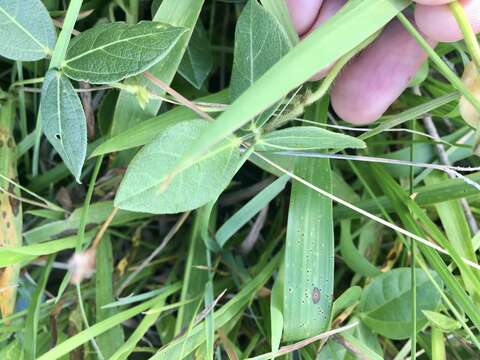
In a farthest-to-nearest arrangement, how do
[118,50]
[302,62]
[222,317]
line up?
[222,317] < [118,50] < [302,62]

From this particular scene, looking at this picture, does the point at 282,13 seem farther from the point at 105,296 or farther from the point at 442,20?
the point at 105,296

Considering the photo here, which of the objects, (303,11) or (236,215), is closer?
(303,11)

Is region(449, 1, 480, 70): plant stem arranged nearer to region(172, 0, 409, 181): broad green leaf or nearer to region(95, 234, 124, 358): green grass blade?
region(172, 0, 409, 181): broad green leaf

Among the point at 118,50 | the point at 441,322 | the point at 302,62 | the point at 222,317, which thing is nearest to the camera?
the point at 302,62

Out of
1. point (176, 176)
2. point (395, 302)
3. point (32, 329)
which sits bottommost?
point (32, 329)

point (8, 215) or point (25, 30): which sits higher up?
point (25, 30)

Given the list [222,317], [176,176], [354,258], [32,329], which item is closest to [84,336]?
[32,329]
